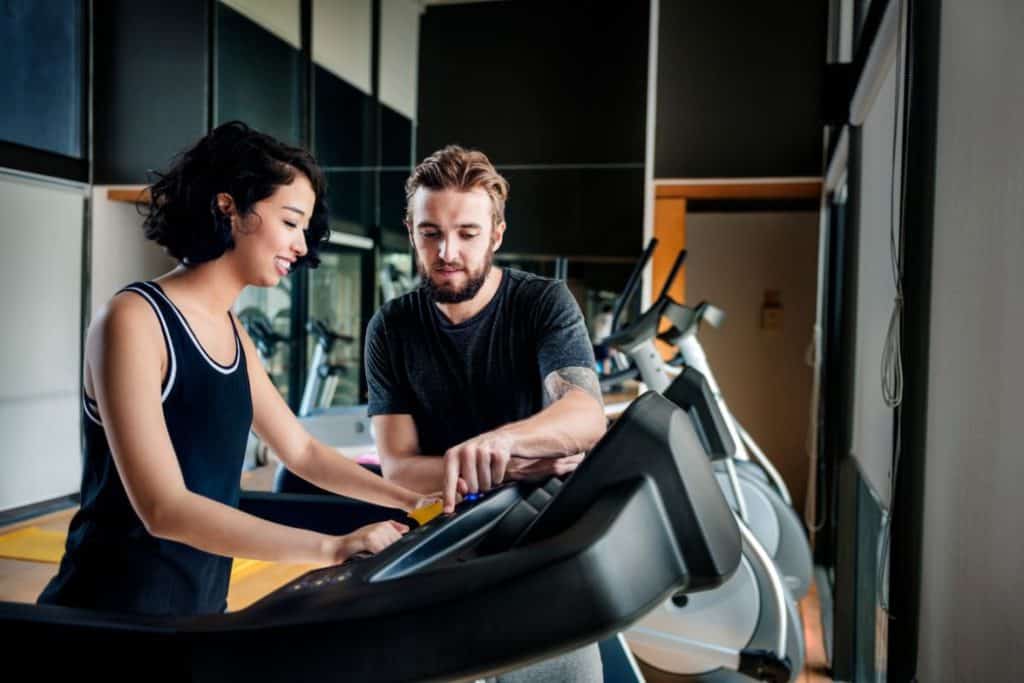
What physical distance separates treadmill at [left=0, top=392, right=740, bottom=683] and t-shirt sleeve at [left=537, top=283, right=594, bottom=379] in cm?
67

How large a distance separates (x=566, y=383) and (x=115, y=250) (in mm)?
5061

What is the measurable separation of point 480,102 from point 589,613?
506cm

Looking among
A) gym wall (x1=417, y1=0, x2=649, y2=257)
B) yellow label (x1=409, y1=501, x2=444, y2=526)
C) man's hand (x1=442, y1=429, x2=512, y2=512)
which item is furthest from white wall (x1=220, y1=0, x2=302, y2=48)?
man's hand (x1=442, y1=429, x2=512, y2=512)

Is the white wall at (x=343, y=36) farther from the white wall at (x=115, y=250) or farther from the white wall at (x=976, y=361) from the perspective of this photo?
the white wall at (x=976, y=361)

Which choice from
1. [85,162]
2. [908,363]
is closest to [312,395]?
[85,162]

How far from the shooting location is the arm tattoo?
4.44 ft

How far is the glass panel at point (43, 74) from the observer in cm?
514

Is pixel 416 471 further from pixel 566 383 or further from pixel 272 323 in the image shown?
pixel 272 323

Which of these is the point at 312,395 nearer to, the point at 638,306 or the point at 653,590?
the point at 638,306

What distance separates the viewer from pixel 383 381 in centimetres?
143

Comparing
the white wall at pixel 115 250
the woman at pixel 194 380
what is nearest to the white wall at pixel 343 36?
the white wall at pixel 115 250

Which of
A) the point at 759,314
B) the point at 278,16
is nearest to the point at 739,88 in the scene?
the point at 759,314

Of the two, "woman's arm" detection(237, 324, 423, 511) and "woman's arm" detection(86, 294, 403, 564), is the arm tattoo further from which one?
"woman's arm" detection(86, 294, 403, 564)

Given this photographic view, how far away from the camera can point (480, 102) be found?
539 cm
